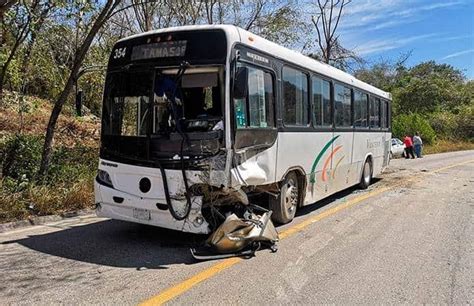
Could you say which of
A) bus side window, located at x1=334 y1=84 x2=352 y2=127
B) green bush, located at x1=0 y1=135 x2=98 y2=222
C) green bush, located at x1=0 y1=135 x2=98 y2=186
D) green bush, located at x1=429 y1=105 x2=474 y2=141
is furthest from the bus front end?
green bush, located at x1=429 y1=105 x2=474 y2=141

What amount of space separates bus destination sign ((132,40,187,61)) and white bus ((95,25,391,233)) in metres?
0.01

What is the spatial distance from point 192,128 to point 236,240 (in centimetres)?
158

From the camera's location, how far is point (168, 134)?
244 inches

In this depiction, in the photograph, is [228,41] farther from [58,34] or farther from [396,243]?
[58,34]

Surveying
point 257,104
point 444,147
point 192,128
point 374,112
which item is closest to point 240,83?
point 257,104

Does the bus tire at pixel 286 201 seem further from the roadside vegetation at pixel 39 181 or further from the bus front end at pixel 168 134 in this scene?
the roadside vegetation at pixel 39 181

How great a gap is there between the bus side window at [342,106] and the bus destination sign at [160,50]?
475cm

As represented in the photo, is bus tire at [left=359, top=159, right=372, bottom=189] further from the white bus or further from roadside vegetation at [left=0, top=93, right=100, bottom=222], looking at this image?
roadside vegetation at [left=0, top=93, right=100, bottom=222]

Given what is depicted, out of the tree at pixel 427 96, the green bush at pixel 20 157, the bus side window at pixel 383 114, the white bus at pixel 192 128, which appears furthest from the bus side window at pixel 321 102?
the tree at pixel 427 96

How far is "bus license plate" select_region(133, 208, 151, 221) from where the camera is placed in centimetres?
629

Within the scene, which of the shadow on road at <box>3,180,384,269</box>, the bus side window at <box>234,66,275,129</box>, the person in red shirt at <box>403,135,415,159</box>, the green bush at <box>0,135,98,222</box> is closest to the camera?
the shadow on road at <box>3,180,384,269</box>

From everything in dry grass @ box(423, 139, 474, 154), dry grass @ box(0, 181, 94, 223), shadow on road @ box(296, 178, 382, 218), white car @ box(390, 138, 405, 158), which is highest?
dry grass @ box(0, 181, 94, 223)

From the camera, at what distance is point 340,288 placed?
5023 mm

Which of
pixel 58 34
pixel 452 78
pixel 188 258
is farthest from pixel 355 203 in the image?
pixel 452 78
